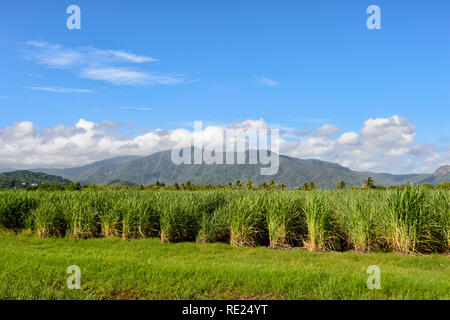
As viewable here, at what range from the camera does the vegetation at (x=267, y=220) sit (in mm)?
11953

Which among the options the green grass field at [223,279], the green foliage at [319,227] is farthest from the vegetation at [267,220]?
the green grass field at [223,279]

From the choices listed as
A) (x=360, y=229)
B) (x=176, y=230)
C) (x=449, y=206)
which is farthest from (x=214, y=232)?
(x=449, y=206)

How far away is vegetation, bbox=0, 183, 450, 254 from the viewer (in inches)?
471

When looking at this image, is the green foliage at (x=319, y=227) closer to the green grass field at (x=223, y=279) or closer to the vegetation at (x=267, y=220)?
the vegetation at (x=267, y=220)

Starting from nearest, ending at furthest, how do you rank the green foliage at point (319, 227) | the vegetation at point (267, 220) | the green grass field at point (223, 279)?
the green grass field at point (223, 279)
the vegetation at point (267, 220)
the green foliage at point (319, 227)

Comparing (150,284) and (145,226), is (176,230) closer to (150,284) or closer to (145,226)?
(145,226)

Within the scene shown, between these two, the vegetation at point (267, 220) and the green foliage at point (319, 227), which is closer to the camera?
the vegetation at point (267, 220)

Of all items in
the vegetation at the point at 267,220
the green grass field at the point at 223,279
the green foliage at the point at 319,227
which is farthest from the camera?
the green foliage at the point at 319,227

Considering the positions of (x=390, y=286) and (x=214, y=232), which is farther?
(x=214, y=232)

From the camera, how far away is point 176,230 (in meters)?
13.9

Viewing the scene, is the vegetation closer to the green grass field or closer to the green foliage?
the green foliage

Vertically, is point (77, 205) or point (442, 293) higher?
point (77, 205)

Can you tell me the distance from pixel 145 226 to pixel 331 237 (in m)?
7.52
